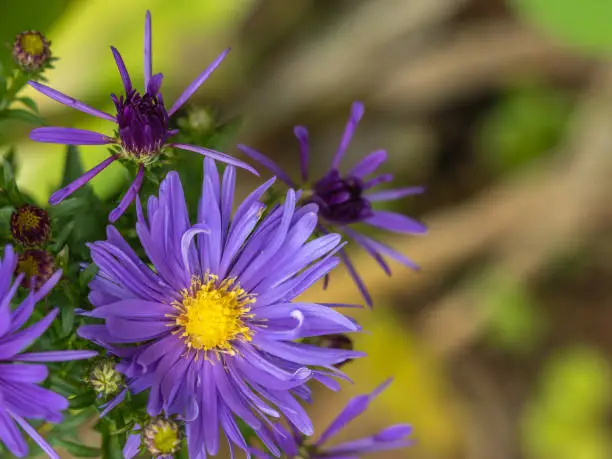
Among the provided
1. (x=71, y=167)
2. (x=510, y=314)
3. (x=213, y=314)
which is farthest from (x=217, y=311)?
(x=510, y=314)

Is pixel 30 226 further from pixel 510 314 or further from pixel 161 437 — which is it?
pixel 510 314

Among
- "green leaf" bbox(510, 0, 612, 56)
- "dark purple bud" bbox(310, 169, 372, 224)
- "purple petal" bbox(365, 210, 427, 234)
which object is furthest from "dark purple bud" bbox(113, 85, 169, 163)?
"green leaf" bbox(510, 0, 612, 56)

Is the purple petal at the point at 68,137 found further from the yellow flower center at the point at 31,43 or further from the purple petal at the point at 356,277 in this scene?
the purple petal at the point at 356,277

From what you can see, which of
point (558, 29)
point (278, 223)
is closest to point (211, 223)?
point (278, 223)

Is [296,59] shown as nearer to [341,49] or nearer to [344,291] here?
[341,49]

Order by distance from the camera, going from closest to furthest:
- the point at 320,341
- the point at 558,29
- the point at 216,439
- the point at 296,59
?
the point at 216,439 → the point at 320,341 → the point at 558,29 → the point at 296,59

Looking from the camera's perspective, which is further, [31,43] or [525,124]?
[525,124]
